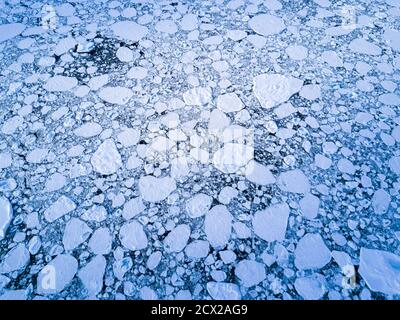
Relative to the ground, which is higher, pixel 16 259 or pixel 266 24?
pixel 266 24

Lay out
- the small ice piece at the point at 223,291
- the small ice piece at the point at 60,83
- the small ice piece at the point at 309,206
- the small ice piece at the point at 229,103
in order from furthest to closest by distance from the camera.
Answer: the small ice piece at the point at 60,83
the small ice piece at the point at 229,103
the small ice piece at the point at 309,206
the small ice piece at the point at 223,291

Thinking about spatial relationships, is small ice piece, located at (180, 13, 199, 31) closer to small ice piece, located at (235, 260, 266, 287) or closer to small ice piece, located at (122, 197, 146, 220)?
small ice piece, located at (122, 197, 146, 220)

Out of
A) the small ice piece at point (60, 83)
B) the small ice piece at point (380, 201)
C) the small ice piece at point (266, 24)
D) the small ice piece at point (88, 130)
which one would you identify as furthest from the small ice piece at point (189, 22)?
the small ice piece at point (380, 201)

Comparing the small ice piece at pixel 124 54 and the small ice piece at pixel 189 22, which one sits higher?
the small ice piece at pixel 189 22

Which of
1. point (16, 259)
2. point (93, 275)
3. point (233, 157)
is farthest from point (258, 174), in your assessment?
point (16, 259)

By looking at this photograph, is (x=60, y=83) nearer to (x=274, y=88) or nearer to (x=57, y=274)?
(x=57, y=274)

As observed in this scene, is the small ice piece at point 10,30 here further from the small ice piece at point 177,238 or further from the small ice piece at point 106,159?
the small ice piece at point 177,238

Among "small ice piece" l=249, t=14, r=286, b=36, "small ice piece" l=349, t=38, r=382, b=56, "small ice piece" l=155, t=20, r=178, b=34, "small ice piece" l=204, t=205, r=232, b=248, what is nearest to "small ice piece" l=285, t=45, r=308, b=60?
"small ice piece" l=249, t=14, r=286, b=36
